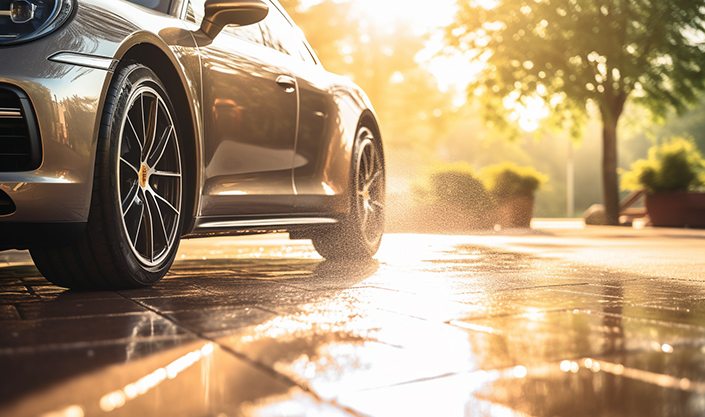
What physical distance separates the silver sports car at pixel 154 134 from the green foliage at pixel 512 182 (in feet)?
38.1

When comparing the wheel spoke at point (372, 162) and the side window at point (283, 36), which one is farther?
the wheel spoke at point (372, 162)

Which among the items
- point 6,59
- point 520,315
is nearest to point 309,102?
point 6,59

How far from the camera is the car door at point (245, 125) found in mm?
3473

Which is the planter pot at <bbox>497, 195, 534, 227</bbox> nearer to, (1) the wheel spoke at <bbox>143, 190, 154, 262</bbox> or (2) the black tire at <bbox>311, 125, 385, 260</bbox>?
(2) the black tire at <bbox>311, 125, 385, 260</bbox>

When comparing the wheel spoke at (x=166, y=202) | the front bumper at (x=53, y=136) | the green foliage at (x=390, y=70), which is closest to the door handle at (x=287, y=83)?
the wheel spoke at (x=166, y=202)

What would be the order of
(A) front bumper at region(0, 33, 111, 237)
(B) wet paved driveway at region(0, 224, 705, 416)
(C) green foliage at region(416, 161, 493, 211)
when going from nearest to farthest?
(B) wet paved driveway at region(0, 224, 705, 416) < (A) front bumper at region(0, 33, 111, 237) < (C) green foliage at region(416, 161, 493, 211)

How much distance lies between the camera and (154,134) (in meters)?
3.15

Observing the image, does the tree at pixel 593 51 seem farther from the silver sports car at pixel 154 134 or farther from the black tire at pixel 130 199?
the black tire at pixel 130 199

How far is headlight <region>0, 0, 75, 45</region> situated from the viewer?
2582 mm

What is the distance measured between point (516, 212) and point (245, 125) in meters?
12.6

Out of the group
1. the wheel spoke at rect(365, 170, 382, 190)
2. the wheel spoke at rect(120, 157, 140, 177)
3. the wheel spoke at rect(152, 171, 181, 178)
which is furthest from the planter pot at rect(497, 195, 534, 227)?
the wheel spoke at rect(120, 157, 140, 177)

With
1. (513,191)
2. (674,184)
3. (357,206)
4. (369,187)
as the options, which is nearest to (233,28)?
(357,206)

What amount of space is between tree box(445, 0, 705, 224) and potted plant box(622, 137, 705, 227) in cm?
79

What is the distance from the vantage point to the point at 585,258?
5418 mm
